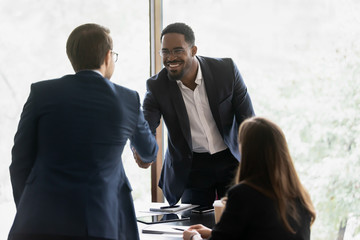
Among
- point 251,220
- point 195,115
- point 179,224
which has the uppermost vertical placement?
point 195,115

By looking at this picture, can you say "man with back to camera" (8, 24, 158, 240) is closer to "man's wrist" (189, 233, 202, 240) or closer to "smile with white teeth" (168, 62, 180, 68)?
"man's wrist" (189, 233, 202, 240)

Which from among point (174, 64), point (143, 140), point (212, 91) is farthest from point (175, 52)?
point (143, 140)

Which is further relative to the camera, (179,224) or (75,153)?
(179,224)

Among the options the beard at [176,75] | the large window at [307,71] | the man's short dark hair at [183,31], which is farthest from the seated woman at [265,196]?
the large window at [307,71]

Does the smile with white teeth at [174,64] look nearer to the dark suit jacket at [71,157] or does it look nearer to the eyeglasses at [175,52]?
the eyeglasses at [175,52]

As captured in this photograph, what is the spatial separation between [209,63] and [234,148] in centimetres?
52

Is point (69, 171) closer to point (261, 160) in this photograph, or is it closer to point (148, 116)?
point (261, 160)

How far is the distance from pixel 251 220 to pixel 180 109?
129 centimetres

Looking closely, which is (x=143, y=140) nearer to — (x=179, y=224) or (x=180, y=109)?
(x=179, y=224)

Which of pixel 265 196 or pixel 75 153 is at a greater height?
pixel 75 153

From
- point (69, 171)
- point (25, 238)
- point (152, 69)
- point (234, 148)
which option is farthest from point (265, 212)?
point (152, 69)

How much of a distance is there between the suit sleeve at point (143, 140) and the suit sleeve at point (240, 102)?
0.92m

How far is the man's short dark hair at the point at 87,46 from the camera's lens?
1570 millimetres

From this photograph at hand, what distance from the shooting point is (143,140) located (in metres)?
1.70
